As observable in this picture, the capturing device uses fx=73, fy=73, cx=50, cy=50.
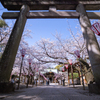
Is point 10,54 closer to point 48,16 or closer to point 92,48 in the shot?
point 48,16

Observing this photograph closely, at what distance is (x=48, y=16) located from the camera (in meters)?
4.23

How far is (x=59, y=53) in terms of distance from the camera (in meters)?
11.1

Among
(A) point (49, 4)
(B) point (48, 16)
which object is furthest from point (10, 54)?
(A) point (49, 4)

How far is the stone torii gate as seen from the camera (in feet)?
9.07

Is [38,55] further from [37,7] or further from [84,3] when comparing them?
[84,3]

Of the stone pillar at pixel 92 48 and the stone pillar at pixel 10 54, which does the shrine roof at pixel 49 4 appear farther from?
the stone pillar at pixel 10 54

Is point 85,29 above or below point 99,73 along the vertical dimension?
above

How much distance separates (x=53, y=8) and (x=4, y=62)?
12.8ft

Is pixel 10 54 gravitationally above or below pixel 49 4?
below

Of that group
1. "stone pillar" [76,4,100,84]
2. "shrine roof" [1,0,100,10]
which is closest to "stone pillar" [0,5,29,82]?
"shrine roof" [1,0,100,10]

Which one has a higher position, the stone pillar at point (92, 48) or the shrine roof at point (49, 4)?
the shrine roof at point (49, 4)

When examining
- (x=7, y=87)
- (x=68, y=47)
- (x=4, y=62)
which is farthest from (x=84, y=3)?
(x=68, y=47)

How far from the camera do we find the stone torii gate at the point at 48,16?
9.07 feet

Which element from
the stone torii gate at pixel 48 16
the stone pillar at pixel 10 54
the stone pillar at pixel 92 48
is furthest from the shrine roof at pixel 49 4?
the stone pillar at pixel 10 54
